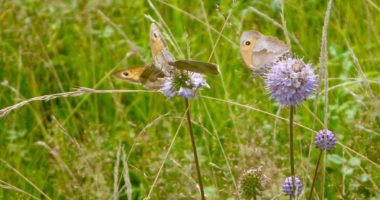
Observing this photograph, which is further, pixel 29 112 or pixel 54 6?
pixel 54 6

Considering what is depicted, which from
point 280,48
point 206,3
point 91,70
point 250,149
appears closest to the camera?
point 280,48

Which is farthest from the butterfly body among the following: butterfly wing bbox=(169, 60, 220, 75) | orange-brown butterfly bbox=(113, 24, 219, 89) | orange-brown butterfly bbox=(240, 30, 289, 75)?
orange-brown butterfly bbox=(240, 30, 289, 75)

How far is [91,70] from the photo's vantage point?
139 inches

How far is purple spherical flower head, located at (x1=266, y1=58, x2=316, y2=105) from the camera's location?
1.63m

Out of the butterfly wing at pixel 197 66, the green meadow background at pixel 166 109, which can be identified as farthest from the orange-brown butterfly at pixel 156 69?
the green meadow background at pixel 166 109

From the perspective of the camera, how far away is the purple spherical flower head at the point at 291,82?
64.1 inches

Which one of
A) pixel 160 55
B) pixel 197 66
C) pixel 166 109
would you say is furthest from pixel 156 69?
pixel 166 109

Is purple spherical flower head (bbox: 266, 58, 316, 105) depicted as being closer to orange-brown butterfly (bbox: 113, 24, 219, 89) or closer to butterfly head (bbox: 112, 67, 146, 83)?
orange-brown butterfly (bbox: 113, 24, 219, 89)

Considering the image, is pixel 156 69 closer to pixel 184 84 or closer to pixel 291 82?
pixel 184 84

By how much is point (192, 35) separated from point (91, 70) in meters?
0.53

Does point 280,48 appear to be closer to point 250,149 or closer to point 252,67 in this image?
point 252,67

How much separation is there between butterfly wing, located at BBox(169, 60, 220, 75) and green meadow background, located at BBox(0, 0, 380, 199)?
347 mm

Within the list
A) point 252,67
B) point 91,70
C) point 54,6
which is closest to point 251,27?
point 91,70

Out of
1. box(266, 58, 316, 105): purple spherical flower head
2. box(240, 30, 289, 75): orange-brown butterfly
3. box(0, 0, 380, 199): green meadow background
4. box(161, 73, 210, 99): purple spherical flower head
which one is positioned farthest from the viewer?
box(0, 0, 380, 199): green meadow background
